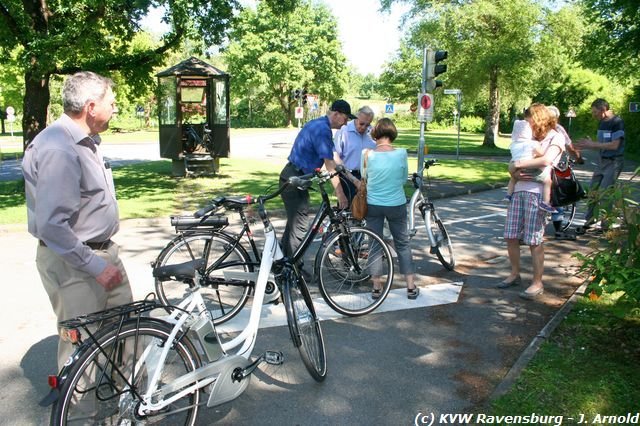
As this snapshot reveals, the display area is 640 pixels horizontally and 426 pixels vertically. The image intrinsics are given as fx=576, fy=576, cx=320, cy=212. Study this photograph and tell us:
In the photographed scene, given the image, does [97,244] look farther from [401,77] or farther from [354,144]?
[401,77]

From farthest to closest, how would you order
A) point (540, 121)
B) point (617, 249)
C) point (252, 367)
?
point (540, 121)
point (617, 249)
point (252, 367)

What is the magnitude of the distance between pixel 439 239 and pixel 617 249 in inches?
109

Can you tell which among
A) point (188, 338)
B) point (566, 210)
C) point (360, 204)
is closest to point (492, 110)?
point (566, 210)

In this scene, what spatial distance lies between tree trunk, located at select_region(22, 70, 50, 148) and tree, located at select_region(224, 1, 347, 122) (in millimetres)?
47425

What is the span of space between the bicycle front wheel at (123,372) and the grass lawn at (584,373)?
1.91 metres

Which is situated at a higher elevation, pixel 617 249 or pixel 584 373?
pixel 617 249

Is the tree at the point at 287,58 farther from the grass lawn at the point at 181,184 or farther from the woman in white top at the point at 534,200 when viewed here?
the woman in white top at the point at 534,200

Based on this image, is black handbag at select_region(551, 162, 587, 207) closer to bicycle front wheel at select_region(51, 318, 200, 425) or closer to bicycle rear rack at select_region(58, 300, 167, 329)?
bicycle front wheel at select_region(51, 318, 200, 425)

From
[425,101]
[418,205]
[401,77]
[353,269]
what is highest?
[401,77]

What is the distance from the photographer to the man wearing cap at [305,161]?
5.85 metres

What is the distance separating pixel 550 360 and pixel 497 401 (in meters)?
0.85

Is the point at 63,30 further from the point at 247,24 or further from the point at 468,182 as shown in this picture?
the point at 247,24

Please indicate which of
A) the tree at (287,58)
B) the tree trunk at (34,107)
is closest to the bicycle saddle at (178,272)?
the tree trunk at (34,107)

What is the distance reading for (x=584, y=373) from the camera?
13.0 ft
